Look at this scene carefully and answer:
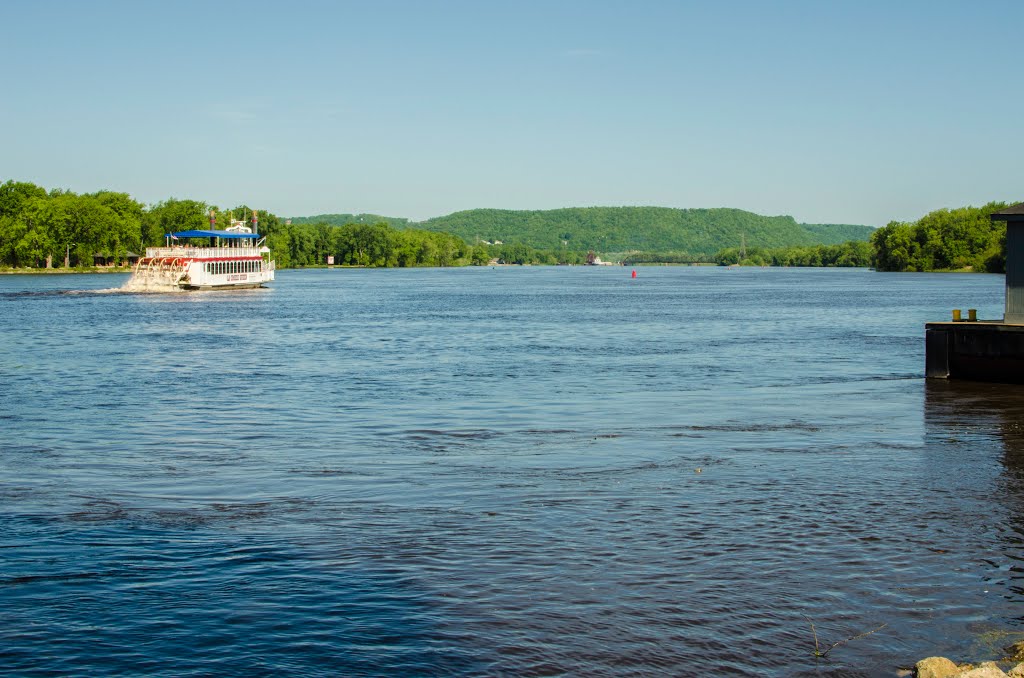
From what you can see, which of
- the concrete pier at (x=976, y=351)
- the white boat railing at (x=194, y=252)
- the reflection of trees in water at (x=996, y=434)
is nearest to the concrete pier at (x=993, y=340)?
the concrete pier at (x=976, y=351)

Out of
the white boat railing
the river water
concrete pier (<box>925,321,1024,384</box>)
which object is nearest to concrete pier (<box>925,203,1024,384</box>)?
concrete pier (<box>925,321,1024,384</box>)

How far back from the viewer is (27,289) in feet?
393

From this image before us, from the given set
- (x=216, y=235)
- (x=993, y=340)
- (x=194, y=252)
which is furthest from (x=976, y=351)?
(x=194, y=252)

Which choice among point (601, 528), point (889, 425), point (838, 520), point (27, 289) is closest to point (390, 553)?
point (601, 528)

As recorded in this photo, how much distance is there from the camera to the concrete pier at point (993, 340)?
30.9 meters

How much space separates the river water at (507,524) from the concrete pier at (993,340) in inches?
30.8

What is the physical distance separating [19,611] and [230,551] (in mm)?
2791

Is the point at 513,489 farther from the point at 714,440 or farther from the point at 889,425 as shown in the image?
the point at 889,425

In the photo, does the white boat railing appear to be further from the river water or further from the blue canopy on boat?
the river water

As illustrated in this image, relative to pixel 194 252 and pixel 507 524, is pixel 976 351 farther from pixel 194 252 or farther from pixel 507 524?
pixel 194 252

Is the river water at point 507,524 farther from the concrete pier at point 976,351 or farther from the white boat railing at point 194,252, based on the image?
the white boat railing at point 194,252

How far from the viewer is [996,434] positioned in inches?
928

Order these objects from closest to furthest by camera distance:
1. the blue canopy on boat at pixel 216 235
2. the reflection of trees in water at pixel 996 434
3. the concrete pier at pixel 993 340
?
the reflection of trees in water at pixel 996 434 → the concrete pier at pixel 993 340 → the blue canopy on boat at pixel 216 235

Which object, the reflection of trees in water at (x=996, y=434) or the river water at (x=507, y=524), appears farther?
the reflection of trees in water at (x=996, y=434)
